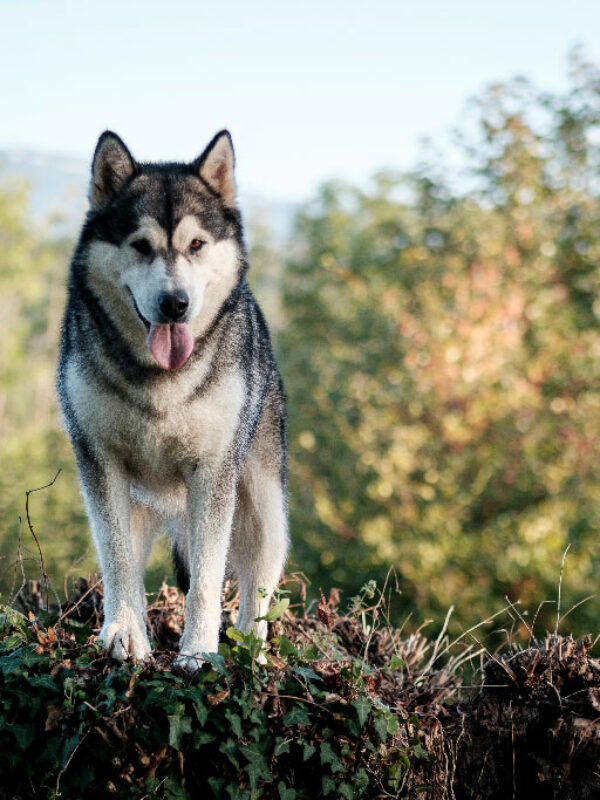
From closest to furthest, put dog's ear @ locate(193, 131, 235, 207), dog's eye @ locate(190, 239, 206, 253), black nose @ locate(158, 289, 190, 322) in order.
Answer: black nose @ locate(158, 289, 190, 322) < dog's eye @ locate(190, 239, 206, 253) < dog's ear @ locate(193, 131, 235, 207)

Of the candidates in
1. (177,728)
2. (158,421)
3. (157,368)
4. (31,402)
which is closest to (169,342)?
(157,368)

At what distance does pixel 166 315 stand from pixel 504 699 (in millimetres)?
2318

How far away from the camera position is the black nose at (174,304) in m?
4.33

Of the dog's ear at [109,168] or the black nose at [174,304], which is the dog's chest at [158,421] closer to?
the black nose at [174,304]

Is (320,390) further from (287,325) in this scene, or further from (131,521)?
(287,325)

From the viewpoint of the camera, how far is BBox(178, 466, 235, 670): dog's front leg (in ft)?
15.3

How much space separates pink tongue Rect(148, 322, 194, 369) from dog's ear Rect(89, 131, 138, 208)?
0.75m

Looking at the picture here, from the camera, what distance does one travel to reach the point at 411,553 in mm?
14617

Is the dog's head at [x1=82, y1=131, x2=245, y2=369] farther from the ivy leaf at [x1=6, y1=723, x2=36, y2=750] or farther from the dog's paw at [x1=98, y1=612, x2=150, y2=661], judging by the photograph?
the ivy leaf at [x1=6, y1=723, x2=36, y2=750]

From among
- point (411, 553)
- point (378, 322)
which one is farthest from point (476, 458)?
point (378, 322)

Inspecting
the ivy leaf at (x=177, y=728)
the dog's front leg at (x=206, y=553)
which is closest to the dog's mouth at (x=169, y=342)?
the dog's front leg at (x=206, y=553)

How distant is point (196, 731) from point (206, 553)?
0.88 meters

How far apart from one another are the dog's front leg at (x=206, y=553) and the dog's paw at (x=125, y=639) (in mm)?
191

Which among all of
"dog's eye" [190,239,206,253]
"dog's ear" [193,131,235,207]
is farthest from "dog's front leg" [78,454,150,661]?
"dog's ear" [193,131,235,207]
